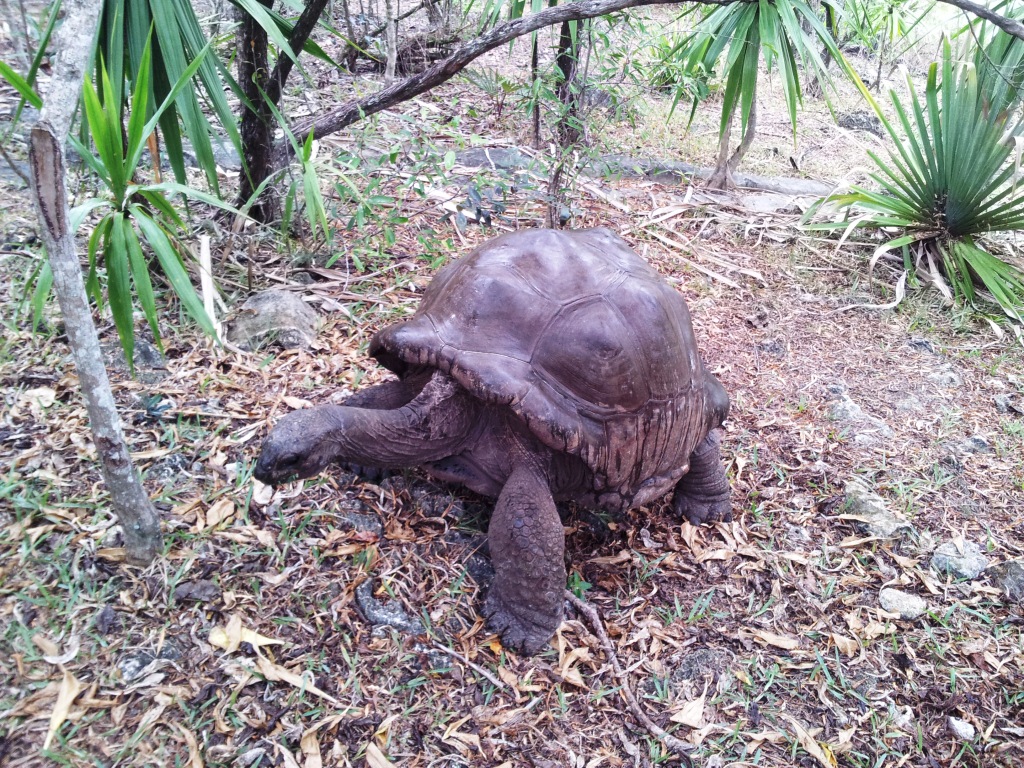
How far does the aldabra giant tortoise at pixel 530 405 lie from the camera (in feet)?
7.89

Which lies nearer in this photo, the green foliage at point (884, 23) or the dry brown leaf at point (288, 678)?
the dry brown leaf at point (288, 678)

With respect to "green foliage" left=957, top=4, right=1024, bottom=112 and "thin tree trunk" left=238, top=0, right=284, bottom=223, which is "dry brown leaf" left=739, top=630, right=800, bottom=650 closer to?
"thin tree trunk" left=238, top=0, right=284, bottom=223

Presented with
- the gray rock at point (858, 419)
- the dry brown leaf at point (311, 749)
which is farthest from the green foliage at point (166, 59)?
the gray rock at point (858, 419)

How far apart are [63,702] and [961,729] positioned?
9.35 feet

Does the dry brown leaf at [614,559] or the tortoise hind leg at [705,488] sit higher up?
the tortoise hind leg at [705,488]

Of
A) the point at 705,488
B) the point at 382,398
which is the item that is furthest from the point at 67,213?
the point at 705,488

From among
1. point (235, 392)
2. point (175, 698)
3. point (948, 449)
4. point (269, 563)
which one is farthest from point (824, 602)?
point (235, 392)

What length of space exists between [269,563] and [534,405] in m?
1.10

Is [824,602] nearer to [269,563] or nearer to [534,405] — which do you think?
[534,405]

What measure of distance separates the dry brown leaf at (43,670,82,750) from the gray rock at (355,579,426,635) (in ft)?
2.76

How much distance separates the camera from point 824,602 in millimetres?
2805

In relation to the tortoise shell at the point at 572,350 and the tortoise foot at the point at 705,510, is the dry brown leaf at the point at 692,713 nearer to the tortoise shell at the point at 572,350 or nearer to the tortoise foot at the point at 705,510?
the tortoise shell at the point at 572,350

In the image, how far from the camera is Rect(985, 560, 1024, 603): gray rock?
285 centimetres

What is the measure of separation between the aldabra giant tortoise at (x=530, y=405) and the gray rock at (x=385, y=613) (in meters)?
0.28
